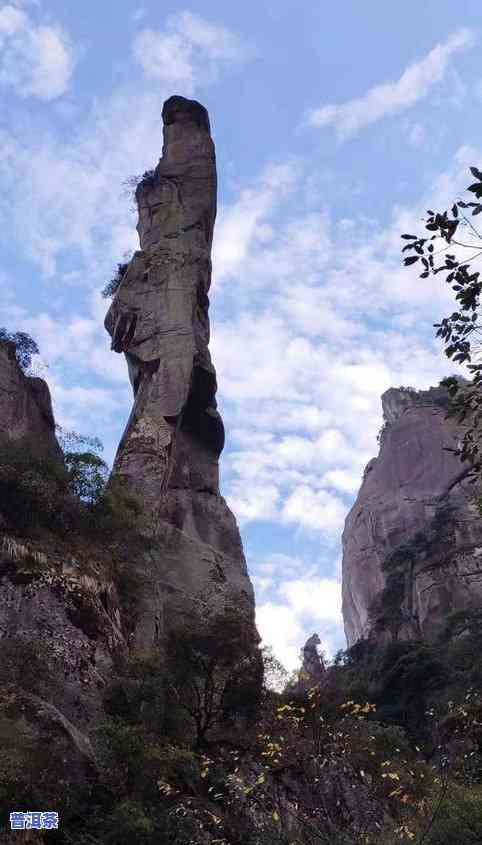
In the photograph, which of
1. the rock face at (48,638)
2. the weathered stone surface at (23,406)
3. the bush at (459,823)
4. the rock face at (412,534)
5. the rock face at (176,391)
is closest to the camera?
the bush at (459,823)

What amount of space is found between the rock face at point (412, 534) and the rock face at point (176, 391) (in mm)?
10923

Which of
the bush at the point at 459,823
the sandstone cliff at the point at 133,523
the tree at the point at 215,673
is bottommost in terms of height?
the bush at the point at 459,823

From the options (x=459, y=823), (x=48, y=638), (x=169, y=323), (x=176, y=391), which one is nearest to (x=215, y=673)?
(x=48, y=638)

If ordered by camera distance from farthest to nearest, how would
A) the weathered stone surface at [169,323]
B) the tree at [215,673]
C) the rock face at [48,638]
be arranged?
the weathered stone surface at [169,323]
the tree at [215,673]
the rock face at [48,638]

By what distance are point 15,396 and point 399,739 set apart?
597 inches

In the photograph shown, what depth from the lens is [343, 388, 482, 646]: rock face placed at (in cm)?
3791

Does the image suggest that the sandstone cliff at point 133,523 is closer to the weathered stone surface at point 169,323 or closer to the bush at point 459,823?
the weathered stone surface at point 169,323

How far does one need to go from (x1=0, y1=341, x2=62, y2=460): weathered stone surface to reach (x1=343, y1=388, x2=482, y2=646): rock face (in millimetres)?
16794

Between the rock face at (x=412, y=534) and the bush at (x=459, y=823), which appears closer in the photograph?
the bush at (x=459, y=823)

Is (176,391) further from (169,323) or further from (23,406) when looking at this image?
(23,406)

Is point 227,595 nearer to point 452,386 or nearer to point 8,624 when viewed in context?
point 8,624

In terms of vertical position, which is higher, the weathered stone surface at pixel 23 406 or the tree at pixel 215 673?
the weathered stone surface at pixel 23 406

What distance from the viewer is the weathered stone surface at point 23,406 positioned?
76.3 ft

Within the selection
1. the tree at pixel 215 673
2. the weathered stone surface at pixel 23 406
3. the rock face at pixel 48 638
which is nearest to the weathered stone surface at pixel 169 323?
the weathered stone surface at pixel 23 406
